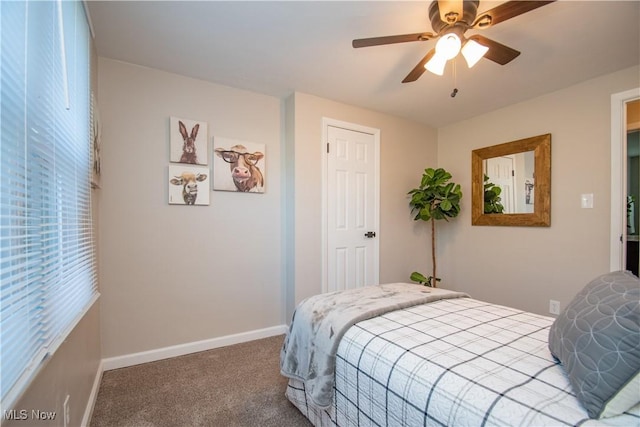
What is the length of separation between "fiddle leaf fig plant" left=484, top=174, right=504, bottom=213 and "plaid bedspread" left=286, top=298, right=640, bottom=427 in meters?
2.05

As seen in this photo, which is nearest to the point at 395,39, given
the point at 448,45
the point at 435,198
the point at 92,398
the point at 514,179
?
the point at 448,45

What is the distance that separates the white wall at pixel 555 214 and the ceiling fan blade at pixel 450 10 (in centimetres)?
198

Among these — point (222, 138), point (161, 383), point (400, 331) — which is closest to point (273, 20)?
point (222, 138)

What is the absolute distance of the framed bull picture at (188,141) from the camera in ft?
7.97

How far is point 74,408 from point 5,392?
0.87 metres

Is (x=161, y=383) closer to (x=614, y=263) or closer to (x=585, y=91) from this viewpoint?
(x=614, y=263)

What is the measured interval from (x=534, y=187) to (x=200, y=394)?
353 centimetres

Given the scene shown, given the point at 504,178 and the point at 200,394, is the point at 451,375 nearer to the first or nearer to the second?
the point at 200,394

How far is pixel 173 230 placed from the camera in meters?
2.45

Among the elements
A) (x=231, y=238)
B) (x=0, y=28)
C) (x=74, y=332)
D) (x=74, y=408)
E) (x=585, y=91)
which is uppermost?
(x=585, y=91)

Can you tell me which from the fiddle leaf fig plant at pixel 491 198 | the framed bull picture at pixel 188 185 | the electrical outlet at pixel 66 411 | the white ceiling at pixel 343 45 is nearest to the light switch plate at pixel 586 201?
the fiddle leaf fig plant at pixel 491 198

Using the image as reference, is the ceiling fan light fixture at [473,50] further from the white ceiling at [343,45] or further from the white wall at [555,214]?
the white wall at [555,214]

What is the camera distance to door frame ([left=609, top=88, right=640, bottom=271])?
2.36 m

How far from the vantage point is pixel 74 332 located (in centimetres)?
134
